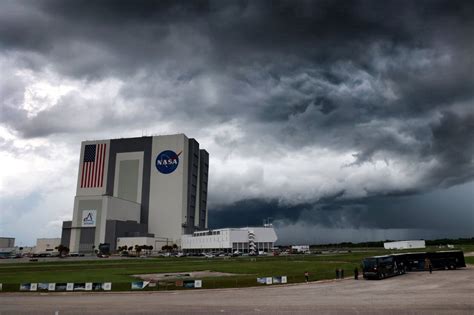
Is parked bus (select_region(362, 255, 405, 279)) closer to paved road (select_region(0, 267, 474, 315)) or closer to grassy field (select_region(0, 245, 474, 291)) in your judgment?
grassy field (select_region(0, 245, 474, 291))

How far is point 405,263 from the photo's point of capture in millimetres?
67938

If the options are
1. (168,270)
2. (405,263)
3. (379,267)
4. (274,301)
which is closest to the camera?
(274,301)

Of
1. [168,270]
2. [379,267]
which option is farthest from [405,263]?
[168,270]

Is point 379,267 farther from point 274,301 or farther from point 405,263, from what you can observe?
point 274,301

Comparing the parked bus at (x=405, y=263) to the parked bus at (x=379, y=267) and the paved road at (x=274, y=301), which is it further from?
the paved road at (x=274, y=301)

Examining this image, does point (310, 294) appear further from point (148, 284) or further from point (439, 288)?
point (148, 284)

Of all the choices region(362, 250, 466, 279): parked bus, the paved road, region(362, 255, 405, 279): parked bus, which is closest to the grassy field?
the paved road

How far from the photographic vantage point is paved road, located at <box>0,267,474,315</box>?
31.5m

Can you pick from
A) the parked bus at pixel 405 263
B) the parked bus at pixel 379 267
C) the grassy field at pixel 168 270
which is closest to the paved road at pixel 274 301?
the grassy field at pixel 168 270

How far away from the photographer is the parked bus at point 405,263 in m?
56.8

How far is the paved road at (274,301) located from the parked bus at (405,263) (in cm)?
686

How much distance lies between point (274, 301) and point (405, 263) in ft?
134

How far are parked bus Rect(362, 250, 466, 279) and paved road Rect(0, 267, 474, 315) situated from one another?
6860mm

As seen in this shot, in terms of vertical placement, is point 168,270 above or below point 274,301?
above
